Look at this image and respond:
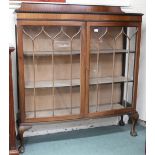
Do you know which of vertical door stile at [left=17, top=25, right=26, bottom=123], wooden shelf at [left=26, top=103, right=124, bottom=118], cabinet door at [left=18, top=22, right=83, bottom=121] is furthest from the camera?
wooden shelf at [left=26, top=103, right=124, bottom=118]

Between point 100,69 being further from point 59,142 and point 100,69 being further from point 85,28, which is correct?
point 59,142

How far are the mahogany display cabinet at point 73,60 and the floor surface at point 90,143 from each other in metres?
0.15

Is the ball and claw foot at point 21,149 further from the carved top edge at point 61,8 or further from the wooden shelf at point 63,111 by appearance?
the carved top edge at point 61,8

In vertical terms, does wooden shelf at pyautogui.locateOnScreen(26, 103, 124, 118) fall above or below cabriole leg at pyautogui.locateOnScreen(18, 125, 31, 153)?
above

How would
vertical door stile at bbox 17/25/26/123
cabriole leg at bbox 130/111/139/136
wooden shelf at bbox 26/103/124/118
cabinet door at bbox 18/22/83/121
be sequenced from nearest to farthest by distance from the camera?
vertical door stile at bbox 17/25/26/123, cabinet door at bbox 18/22/83/121, wooden shelf at bbox 26/103/124/118, cabriole leg at bbox 130/111/139/136

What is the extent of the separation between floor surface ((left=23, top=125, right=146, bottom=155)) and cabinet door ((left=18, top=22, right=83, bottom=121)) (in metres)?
0.31

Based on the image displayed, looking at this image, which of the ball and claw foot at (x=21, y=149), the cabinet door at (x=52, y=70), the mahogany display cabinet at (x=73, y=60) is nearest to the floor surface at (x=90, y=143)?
the ball and claw foot at (x=21, y=149)

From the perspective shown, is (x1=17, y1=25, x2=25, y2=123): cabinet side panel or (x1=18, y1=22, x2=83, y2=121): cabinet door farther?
(x1=18, y1=22, x2=83, y2=121): cabinet door

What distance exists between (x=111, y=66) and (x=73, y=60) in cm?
46

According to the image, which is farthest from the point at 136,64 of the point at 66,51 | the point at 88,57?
the point at 66,51

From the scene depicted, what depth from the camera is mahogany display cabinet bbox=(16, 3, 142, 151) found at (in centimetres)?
218

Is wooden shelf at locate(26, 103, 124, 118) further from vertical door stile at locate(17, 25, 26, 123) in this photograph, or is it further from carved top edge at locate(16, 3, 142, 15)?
carved top edge at locate(16, 3, 142, 15)

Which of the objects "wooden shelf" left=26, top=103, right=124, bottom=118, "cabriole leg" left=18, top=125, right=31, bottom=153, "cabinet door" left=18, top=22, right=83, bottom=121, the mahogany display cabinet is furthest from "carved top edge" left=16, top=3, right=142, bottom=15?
"cabriole leg" left=18, top=125, right=31, bottom=153
